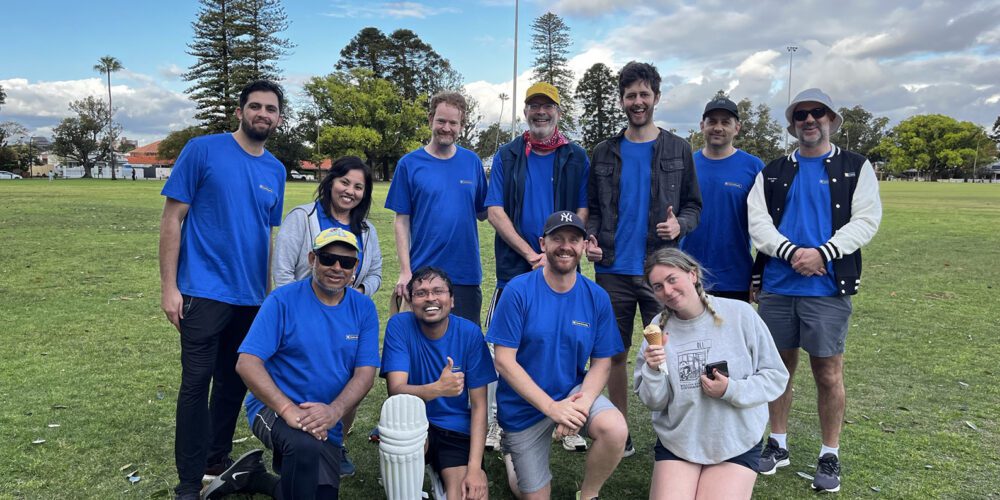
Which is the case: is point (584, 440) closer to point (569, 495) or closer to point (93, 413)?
point (569, 495)

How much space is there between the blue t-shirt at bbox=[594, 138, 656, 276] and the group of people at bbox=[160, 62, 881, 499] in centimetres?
1

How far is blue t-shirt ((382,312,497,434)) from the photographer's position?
3674mm

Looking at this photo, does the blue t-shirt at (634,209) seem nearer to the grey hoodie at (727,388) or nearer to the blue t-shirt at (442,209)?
the grey hoodie at (727,388)

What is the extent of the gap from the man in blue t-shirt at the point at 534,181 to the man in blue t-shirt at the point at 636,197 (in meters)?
0.19

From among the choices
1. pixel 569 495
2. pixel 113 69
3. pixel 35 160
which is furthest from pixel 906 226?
pixel 35 160

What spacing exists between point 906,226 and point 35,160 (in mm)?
117063

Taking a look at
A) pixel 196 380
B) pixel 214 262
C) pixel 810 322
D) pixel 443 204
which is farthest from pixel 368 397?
pixel 810 322

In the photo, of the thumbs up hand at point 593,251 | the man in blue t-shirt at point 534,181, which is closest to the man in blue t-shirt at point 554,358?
the thumbs up hand at point 593,251

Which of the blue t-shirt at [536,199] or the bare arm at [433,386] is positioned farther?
the blue t-shirt at [536,199]

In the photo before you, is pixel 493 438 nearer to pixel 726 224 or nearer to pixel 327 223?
pixel 327 223

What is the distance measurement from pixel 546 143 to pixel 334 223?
5.10ft

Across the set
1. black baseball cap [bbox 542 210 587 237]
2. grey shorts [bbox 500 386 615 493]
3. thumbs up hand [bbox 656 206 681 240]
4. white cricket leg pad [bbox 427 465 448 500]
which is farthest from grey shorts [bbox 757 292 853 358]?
white cricket leg pad [bbox 427 465 448 500]

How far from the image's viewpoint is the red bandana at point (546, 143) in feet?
14.5

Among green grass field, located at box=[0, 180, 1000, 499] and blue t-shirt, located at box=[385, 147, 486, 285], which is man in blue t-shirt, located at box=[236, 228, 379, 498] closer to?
green grass field, located at box=[0, 180, 1000, 499]
